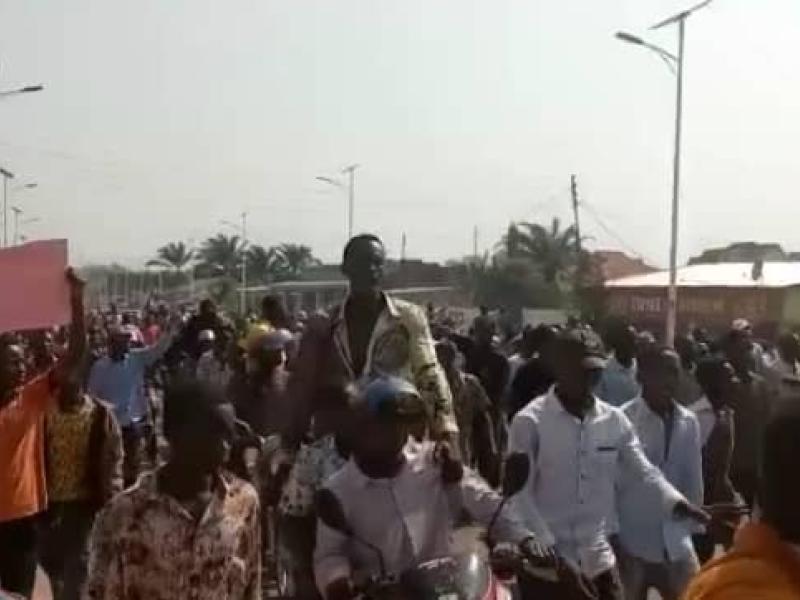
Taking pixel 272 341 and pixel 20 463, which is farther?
pixel 272 341

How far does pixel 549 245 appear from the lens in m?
76.2

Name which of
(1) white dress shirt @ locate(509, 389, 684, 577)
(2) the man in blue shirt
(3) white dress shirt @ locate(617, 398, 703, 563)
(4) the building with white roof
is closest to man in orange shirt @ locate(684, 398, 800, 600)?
(1) white dress shirt @ locate(509, 389, 684, 577)

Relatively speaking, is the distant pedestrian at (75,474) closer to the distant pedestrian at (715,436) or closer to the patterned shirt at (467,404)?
the distant pedestrian at (715,436)

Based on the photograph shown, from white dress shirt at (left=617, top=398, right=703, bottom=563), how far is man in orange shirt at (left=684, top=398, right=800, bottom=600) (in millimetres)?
3718

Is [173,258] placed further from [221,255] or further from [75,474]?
[75,474]

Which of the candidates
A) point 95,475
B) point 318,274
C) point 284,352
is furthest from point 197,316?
point 318,274

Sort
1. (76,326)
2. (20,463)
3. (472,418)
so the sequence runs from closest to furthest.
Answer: (76,326)
(20,463)
(472,418)

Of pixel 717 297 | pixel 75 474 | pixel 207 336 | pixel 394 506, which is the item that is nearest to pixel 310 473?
pixel 394 506

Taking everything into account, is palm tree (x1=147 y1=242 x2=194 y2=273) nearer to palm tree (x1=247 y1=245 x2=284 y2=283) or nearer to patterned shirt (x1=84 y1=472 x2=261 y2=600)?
palm tree (x1=247 y1=245 x2=284 y2=283)

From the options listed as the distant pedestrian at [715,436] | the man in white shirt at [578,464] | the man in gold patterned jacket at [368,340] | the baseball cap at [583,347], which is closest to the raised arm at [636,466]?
the man in white shirt at [578,464]

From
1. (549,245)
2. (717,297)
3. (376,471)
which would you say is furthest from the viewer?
(549,245)

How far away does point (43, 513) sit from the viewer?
302 inches

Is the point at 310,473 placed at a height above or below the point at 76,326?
below

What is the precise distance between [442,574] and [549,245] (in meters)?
72.2
